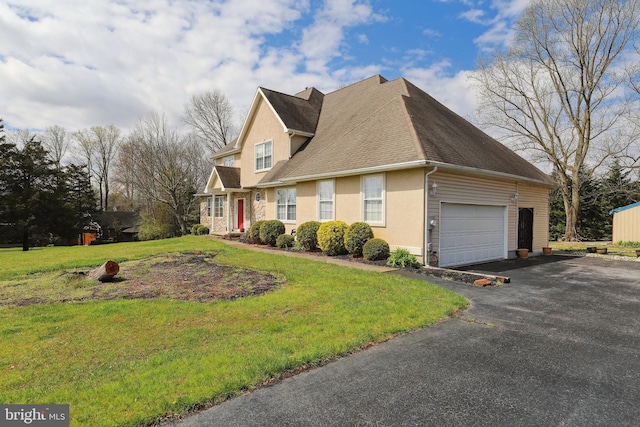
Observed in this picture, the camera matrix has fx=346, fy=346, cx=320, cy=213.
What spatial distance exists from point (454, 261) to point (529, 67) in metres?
21.4

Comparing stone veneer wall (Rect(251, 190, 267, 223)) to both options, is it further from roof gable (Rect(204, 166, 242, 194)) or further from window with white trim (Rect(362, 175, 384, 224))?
window with white trim (Rect(362, 175, 384, 224))

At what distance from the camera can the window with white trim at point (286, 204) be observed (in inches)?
678

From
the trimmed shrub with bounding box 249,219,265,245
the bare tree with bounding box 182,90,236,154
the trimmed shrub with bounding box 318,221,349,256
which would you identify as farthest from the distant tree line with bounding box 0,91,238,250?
the trimmed shrub with bounding box 318,221,349,256

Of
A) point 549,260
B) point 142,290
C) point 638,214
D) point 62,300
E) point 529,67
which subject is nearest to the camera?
point 62,300

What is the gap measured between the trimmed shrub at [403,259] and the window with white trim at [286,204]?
23.2 feet

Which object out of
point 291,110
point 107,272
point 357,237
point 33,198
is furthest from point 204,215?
point 107,272

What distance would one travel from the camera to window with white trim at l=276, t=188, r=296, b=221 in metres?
17.2

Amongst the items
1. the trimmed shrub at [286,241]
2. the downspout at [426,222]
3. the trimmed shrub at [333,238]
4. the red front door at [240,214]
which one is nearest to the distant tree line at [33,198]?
the red front door at [240,214]

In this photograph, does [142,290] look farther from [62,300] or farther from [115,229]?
[115,229]

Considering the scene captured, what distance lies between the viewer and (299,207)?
640 inches

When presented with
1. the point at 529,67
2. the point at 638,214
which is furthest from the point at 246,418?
the point at 529,67

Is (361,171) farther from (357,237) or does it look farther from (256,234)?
(256,234)

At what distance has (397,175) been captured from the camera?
38.8 ft

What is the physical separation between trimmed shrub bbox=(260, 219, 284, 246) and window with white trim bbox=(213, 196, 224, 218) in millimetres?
8264
